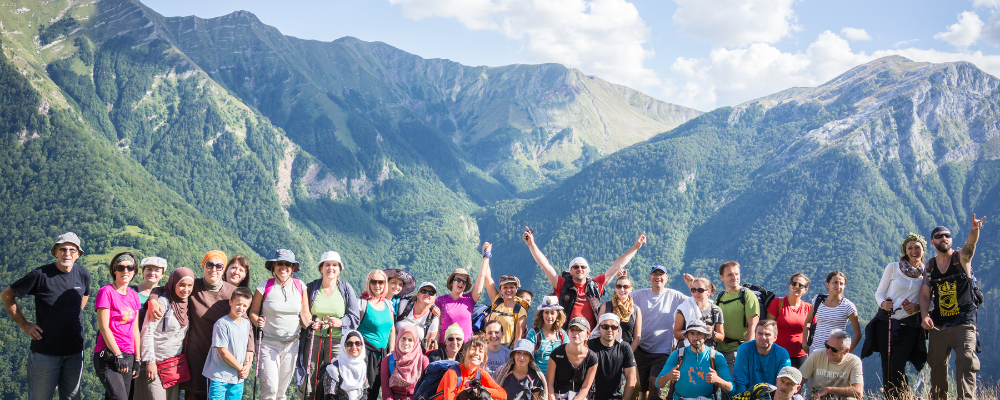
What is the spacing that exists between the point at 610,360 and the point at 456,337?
239cm

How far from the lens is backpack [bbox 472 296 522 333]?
35.2ft

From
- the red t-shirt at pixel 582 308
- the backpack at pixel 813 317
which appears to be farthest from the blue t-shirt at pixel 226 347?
the backpack at pixel 813 317

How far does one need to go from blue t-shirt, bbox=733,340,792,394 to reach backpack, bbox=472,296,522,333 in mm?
3782

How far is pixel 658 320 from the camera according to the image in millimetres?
10523

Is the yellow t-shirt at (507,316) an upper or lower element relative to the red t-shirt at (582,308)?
lower

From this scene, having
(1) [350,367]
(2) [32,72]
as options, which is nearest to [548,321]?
(1) [350,367]

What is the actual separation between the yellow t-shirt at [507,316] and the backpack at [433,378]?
1971 mm

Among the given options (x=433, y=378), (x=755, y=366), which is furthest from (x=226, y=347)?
(x=755, y=366)

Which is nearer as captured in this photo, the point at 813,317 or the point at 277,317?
the point at 277,317

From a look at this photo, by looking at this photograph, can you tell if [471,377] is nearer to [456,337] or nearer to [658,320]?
[456,337]

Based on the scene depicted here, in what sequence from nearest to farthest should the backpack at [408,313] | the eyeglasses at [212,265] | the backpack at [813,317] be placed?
1. the eyeglasses at [212,265]
2. the backpack at [408,313]
3. the backpack at [813,317]

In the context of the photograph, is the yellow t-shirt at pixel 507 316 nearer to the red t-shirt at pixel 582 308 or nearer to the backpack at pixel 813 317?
the red t-shirt at pixel 582 308

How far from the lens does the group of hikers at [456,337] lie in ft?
28.9

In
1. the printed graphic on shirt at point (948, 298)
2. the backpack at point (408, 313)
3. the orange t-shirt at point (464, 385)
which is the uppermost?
the printed graphic on shirt at point (948, 298)
